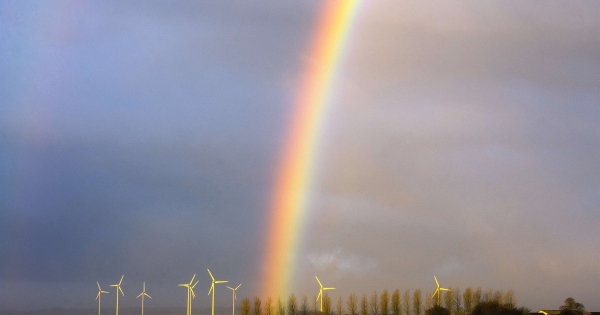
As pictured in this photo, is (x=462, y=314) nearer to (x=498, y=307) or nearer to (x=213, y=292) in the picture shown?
(x=498, y=307)

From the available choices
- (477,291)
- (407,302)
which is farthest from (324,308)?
(477,291)

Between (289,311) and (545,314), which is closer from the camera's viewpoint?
(545,314)

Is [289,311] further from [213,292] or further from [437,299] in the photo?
[213,292]

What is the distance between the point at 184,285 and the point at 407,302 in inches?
2450

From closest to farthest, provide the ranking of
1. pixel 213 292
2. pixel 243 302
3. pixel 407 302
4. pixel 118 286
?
pixel 213 292
pixel 118 286
pixel 243 302
pixel 407 302

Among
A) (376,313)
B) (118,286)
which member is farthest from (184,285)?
(376,313)

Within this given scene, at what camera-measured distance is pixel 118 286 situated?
147 meters

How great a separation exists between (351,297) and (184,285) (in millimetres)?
49778

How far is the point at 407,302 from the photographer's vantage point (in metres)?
168

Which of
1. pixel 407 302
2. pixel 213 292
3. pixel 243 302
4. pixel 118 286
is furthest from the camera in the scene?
pixel 407 302

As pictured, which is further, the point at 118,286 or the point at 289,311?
the point at 289,311

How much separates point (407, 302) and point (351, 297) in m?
14.2

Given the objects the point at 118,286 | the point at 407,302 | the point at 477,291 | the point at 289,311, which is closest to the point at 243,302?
the point at 289,311

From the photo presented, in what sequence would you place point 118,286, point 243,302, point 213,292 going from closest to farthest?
1. point 213,292
2. point 118,286
3. point 243,302
